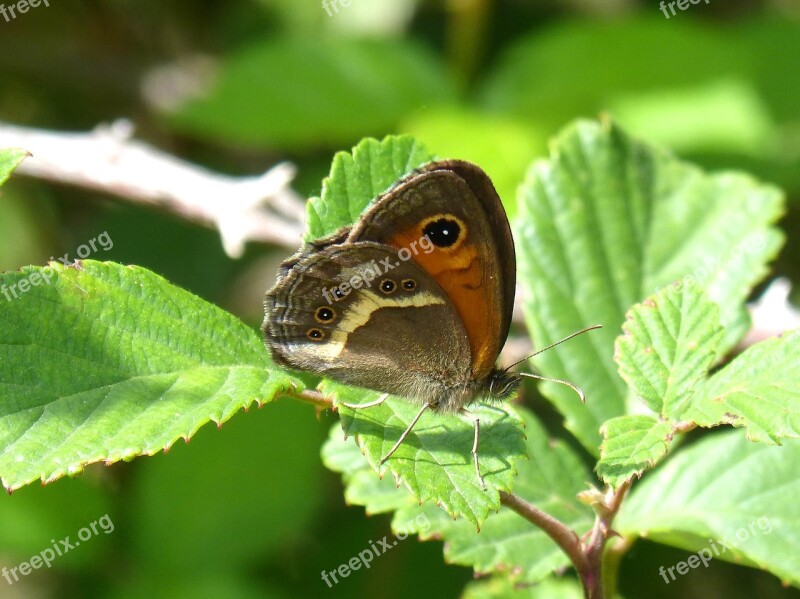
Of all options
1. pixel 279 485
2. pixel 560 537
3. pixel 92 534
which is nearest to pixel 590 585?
pixel 560 537

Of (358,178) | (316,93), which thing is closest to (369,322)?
(358,178)

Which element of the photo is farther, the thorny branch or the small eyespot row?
the thorny branch

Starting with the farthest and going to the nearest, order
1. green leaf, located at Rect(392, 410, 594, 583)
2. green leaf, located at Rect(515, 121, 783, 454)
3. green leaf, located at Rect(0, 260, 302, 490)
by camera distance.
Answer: green leaf, located at Rect(515, 121, 783, 454)
green leaf, located at Rect(392, 410, 594, 583)
green leaf, located at Rect(0, 260, 302, 490)

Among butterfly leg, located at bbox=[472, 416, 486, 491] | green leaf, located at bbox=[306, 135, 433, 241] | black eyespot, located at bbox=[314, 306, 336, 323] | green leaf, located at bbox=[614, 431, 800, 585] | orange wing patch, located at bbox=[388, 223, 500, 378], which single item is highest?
green leaf, located at bbox=[306, 135, 433, 241]

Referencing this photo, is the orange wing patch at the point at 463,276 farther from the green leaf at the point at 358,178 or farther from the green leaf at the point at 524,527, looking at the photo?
the green leaf at the point at 524,527

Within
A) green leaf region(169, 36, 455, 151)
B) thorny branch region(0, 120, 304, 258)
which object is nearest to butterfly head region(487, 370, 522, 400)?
thorny branch region(0, 120, 304, 258)

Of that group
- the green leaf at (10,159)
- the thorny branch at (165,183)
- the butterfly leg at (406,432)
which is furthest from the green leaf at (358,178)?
the thorny branch at (165,183)

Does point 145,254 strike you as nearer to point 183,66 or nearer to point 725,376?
point 183,66

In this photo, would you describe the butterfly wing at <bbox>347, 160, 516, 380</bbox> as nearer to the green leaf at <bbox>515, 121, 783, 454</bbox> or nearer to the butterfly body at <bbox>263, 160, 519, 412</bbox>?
the butterfly body at <bbox>263, 160, 519, 412</bbox>

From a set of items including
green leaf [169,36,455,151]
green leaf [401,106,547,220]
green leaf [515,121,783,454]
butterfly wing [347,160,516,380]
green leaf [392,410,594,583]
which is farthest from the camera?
green leaf [169,36,455,151]
